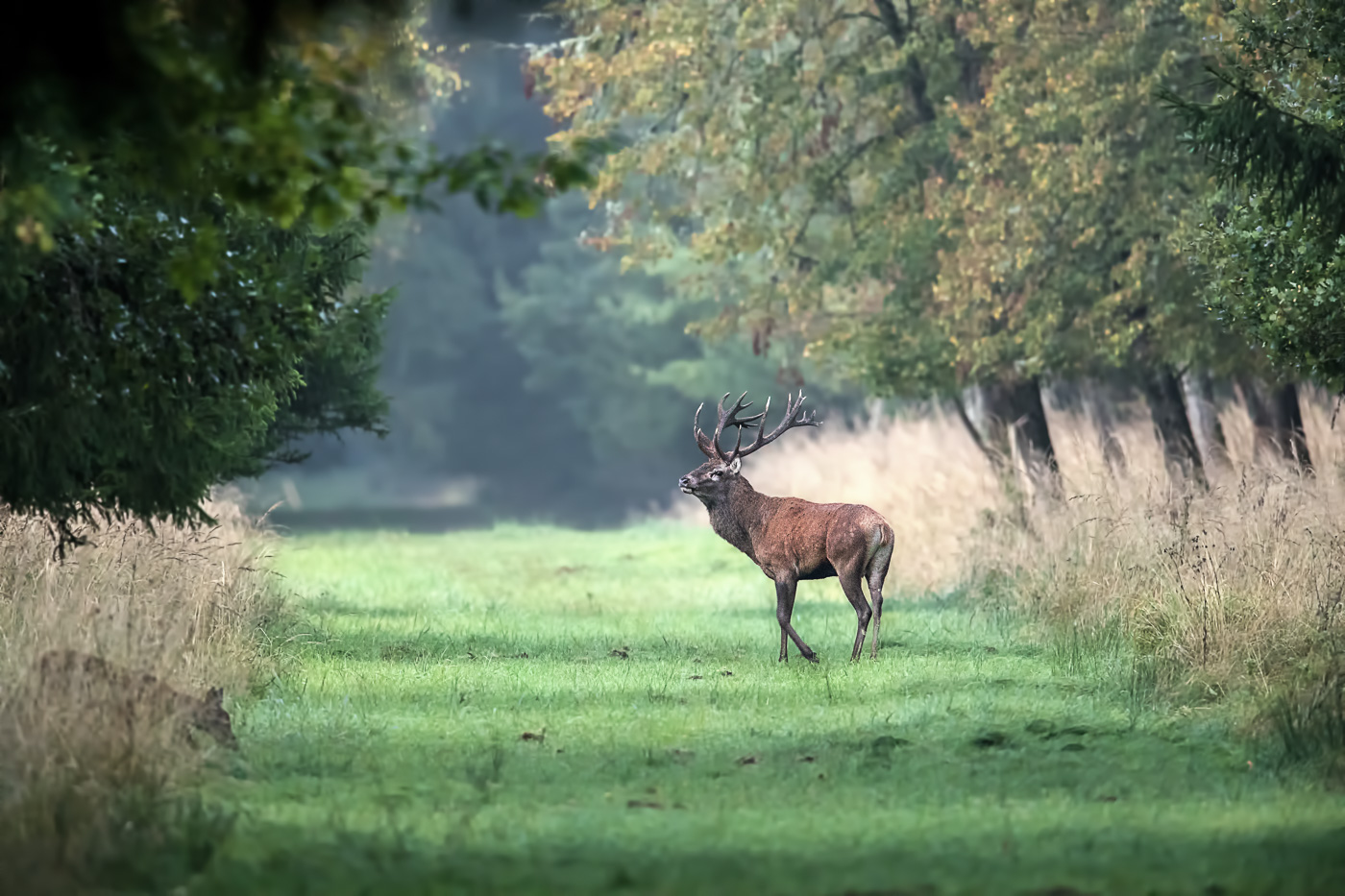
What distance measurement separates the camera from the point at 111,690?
9.43 metres

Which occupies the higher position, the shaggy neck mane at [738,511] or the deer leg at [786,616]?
the shaggy neck mane at [738,511]

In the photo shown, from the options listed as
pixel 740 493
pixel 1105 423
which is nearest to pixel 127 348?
pixel 740 493

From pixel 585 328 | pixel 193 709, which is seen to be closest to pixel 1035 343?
pixel 193 709

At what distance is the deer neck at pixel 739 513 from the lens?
1611cm

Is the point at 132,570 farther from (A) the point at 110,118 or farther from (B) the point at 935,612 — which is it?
(B) the point at 935,612

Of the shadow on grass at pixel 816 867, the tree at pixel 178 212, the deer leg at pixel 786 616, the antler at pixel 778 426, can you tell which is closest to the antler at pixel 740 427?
the antler at pixel 778 426

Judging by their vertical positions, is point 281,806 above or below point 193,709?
below

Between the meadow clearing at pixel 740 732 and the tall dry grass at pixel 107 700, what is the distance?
27 millimetres

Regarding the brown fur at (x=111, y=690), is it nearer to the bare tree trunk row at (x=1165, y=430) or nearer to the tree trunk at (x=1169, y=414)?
the bare tree trunk row at (x=1165, y=430)

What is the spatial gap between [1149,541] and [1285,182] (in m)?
4.17

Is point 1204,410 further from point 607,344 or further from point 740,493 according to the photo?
point 607,344

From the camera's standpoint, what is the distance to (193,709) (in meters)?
10.1

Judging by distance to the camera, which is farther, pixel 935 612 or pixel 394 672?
pixel 935 612

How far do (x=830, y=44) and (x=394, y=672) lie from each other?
13.4 metres
